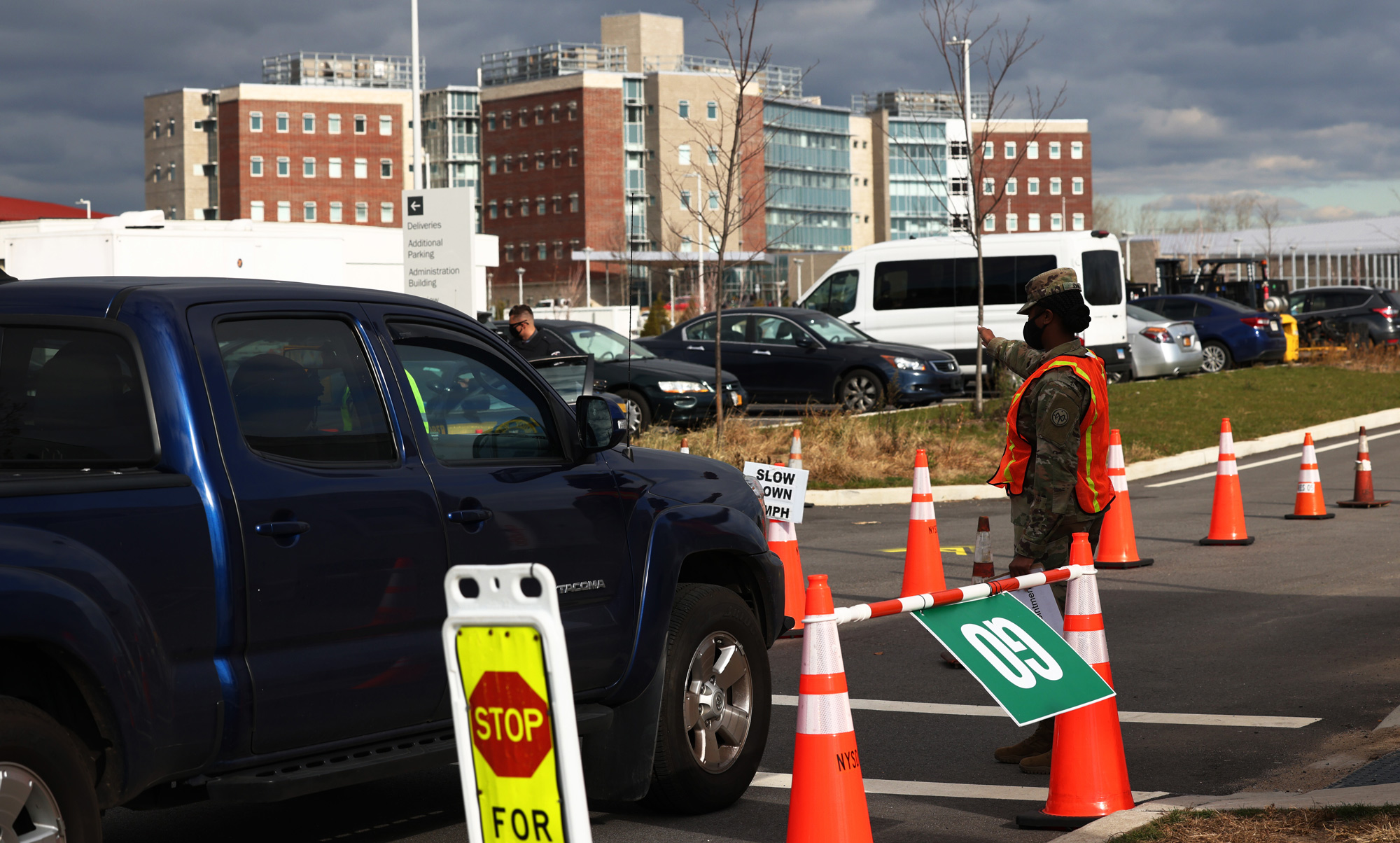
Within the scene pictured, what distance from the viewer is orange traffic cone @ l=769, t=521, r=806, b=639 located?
30.2 ft

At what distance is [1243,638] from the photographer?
9.08 m

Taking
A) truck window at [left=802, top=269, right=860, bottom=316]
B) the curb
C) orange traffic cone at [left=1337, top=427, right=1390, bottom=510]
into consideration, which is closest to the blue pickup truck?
the curb

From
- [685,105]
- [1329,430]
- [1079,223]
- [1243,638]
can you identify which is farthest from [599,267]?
[1243,638]

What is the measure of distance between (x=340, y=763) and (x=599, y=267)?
11375 centimetres

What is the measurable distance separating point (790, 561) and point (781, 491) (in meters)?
0.49

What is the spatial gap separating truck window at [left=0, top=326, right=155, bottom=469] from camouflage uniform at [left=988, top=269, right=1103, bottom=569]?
3735mm

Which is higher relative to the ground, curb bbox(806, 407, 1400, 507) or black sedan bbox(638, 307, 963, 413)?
black sedan bbox(638, 307, 963, 413)

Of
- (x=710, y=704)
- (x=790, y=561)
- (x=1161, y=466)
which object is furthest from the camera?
(x=1161, y=466)

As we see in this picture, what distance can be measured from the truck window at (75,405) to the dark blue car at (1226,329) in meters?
29.3

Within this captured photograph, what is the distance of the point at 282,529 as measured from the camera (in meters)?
4.33

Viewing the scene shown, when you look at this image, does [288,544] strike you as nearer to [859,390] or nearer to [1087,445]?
[1087,445]

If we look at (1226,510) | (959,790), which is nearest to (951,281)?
(1226,510)

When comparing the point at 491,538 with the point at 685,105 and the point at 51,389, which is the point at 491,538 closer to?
the point at 51,389

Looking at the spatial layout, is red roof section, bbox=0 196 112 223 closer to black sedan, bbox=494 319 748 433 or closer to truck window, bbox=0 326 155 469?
black sedan, bbox=494 319 748 433
